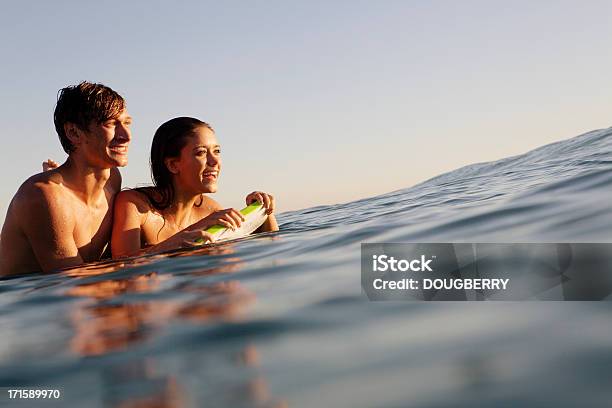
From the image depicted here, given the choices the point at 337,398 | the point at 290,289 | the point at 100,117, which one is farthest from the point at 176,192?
the point at 337,398

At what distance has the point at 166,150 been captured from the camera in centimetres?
491

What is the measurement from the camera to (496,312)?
1718mm

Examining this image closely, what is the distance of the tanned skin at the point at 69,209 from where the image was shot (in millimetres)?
3992

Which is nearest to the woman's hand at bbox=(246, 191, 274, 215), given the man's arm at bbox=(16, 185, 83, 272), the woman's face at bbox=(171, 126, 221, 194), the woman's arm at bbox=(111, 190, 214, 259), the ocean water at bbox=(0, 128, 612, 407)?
the woman's face at bbox=(171, 126, 221, 194)

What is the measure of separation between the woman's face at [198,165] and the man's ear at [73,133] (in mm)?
848

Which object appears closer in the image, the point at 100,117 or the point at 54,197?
the point at 54,197

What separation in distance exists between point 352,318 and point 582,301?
2.22 feet

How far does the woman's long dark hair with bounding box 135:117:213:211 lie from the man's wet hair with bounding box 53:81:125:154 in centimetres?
65

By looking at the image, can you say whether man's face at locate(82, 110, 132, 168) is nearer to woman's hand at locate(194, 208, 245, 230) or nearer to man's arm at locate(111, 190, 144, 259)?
man's arm at locate(111, 190, 144, 259)

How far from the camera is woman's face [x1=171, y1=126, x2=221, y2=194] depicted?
4.87 metres

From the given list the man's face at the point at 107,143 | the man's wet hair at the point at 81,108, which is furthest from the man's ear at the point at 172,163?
the man's wet hair at the point at 81,108

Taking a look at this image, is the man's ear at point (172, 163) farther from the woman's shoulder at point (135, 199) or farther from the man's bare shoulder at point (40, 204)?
the man's bare shoulder at point (40, 204)

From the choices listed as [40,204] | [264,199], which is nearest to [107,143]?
[40,204]

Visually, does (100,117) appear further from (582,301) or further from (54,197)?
(582,301)
